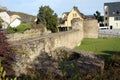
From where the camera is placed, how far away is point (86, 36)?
170ft

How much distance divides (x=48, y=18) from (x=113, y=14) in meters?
42.3

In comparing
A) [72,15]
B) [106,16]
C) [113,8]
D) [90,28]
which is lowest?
[106,16]

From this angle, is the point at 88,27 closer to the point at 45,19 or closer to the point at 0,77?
the point at 45,19

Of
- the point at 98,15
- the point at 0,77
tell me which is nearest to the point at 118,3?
the point at 98,15

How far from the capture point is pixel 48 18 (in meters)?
60.8

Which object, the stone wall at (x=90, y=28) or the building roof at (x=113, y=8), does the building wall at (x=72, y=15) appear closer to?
the building roof at (x=113, y=8)

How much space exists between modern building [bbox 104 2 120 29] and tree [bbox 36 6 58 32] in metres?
39.8

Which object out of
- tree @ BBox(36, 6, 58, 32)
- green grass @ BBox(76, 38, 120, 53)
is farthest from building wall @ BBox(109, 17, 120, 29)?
green grass @ BBox(76, 38, 120, 53)

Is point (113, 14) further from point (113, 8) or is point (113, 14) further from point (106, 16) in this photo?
point (106, 16)

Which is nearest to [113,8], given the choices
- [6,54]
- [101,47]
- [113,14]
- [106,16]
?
[113,14]

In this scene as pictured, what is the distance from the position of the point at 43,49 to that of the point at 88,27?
34.2 meters

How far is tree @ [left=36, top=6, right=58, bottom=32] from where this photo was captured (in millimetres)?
59406

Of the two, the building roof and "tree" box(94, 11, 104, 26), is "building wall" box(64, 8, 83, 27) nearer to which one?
the building roof

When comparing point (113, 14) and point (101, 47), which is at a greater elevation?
point (113, 14)
